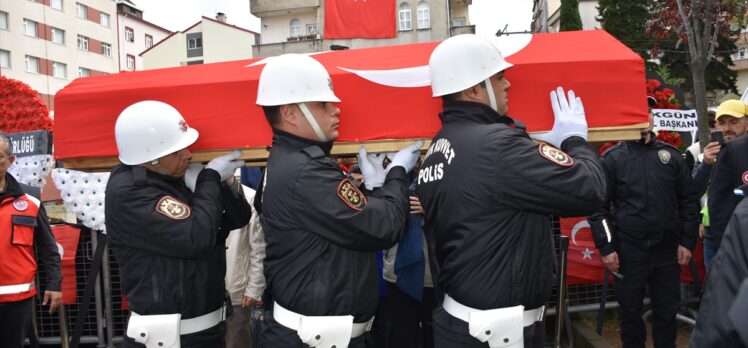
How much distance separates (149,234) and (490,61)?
71.5 inches

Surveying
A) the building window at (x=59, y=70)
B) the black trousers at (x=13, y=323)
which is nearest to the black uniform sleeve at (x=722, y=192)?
the black trousers at (x=13, y=323)

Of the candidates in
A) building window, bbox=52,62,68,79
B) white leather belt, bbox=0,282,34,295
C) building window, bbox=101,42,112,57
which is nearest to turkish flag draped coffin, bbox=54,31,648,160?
white leather belt, bbox=0,282,34,295

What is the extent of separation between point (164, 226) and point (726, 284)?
91.3 inches

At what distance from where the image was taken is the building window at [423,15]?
97.8 ft

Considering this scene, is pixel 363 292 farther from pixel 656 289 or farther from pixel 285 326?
pixel 656 289

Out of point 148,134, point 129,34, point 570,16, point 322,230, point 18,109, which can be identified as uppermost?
point 129,34

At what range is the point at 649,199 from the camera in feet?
14.1

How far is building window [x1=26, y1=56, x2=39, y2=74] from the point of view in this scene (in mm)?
38969

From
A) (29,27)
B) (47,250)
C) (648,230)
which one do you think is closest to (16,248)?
(47,250)

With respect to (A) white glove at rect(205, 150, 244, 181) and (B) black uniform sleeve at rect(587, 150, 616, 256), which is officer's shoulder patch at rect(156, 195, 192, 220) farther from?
(B) black uniform sleeve at rect(587, 150, 616, 256)

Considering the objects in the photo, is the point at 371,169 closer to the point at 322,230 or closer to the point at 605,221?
the point at 322,230

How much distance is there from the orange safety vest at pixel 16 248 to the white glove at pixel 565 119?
3.67 meters

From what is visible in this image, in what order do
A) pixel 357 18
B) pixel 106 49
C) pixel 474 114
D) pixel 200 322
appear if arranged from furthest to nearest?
pixel 106 49, pixel 357 18, pixel 200 322, pixel 474 114

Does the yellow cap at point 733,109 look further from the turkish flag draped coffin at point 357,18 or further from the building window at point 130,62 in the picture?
the building window at point 130,62
